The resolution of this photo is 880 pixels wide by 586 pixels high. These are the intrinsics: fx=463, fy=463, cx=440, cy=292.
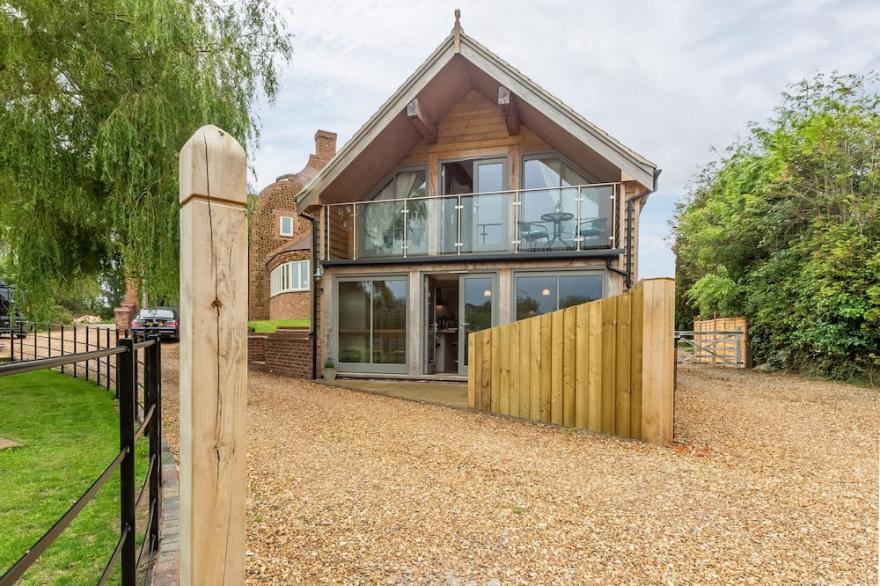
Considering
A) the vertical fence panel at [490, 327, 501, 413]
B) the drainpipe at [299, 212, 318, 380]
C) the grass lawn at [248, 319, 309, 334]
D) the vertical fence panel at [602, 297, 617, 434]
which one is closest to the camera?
the vertical fence panel at [602, 297, 617, 434]

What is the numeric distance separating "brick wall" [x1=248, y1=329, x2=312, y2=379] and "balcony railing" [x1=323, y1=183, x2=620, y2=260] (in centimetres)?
200

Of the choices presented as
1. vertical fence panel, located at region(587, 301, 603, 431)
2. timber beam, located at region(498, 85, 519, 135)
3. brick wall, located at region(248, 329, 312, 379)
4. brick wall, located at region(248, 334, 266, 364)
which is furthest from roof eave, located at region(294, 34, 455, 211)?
vertical fence panel, located at region(587, 301, 603, 431)

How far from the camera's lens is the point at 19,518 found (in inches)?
116

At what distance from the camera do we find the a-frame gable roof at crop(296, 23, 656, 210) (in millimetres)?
8258

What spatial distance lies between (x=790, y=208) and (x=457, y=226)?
9.21m

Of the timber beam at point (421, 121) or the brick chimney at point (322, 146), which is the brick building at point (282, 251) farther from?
the timber beam at point (421, 121)

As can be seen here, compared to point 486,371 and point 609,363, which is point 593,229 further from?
point 609,363

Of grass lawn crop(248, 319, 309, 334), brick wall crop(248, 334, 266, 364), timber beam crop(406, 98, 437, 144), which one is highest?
timber beam crop(406, 98, 437, 144)

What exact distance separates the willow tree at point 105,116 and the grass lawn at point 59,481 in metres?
1.87

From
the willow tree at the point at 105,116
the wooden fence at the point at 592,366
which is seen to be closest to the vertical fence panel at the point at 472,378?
the wooden fence at the point at 592,366

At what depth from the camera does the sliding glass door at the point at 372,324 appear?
988 cm

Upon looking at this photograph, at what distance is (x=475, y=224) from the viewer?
9539mm

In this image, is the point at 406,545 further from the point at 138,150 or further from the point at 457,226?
Answer: the point at 457,226

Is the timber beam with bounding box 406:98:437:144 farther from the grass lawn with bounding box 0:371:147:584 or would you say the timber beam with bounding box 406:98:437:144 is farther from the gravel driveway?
the grass lawn with bounding box 0:371:147:584
